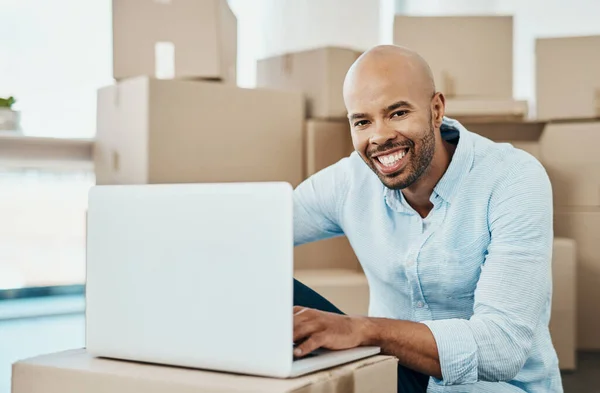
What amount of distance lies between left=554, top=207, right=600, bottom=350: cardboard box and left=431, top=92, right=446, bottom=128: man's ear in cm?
127

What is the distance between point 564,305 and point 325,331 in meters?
1.61

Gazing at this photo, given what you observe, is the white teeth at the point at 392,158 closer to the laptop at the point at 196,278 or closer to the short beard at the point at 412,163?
the short beard at the point at 412,163

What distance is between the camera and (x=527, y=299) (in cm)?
103

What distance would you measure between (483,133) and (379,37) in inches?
50.7

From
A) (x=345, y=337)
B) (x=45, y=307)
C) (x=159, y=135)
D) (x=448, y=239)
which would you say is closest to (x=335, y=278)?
(x=159, y=135)

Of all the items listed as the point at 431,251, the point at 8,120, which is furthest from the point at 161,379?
the point at 8,120

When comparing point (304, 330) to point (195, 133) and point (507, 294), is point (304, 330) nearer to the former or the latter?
point (507, 294)

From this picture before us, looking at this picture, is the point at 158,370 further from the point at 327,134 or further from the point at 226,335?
the point at 327,134

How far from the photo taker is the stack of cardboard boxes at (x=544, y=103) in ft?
7.85

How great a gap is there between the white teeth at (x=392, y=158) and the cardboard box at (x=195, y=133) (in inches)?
34.0

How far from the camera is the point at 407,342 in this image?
3.11 feet

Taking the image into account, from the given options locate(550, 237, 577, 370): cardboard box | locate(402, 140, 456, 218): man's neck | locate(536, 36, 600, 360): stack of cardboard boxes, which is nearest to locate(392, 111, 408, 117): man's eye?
locate(402, 140, 456, 218): man's neck

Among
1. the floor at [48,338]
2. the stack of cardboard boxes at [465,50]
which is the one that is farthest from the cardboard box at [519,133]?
the floor at [48,338]

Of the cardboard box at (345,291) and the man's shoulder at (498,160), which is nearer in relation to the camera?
the man's shoulder at (498,160)
